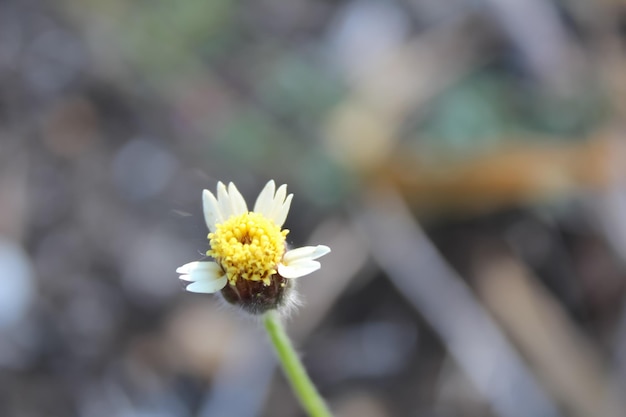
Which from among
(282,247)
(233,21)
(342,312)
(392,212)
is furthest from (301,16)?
(282,247)

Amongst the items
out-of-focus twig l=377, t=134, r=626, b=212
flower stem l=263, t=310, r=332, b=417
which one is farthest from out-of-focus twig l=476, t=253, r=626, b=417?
flower stem l=263, t=310, r=332, b=417

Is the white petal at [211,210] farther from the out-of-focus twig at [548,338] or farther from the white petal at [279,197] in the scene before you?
the out-of-focus twig at [548,338]

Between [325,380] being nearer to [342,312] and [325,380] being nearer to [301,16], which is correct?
[342,312]

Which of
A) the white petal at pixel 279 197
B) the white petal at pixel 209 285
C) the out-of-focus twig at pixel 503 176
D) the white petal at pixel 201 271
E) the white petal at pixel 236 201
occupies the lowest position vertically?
the white petal at pixel 209 285

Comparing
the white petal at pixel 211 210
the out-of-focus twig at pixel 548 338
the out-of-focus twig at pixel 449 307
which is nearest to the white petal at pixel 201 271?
the white petal at pixel 211 210

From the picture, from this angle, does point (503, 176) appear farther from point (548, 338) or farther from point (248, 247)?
point (248, 247)
